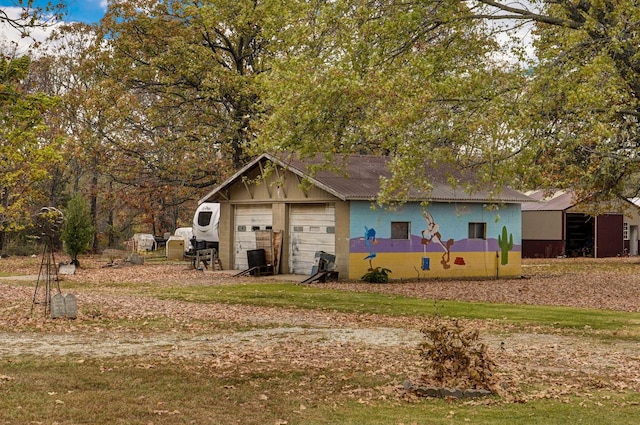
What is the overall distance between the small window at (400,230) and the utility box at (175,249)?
17.3m

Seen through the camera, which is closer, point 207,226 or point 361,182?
point 361,182

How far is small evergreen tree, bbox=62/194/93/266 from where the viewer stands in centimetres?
3422

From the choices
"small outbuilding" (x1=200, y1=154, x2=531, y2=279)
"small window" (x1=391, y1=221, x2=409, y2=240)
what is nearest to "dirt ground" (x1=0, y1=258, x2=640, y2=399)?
"small outbuilding" (x1=200, y1=154, x2=531, y2=279)

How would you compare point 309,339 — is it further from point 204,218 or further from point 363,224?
point 204,218

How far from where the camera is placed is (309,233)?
29.6m

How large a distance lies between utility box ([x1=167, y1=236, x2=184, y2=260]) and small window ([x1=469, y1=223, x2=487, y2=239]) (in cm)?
1773

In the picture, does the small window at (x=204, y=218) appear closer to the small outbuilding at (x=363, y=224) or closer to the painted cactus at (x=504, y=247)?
the small outbuilding at (x=363, y=224)

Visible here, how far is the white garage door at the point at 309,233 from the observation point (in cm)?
2877

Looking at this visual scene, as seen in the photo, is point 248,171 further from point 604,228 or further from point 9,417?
point 604,228

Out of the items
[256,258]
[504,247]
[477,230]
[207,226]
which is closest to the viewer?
[256,258]

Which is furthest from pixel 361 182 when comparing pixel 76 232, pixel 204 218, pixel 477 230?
pixel 204 218

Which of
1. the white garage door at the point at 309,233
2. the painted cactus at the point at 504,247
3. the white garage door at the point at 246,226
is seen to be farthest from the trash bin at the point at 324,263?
the painted cactus at the point at 504,247

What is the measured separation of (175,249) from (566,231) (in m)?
23.1

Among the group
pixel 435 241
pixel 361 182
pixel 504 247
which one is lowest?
pixel 504 247
